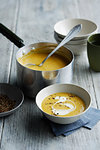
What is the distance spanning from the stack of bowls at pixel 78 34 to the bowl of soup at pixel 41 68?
0.58 feet

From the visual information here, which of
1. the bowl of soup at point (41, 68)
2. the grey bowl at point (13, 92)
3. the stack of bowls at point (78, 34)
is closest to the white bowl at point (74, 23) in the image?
the stack of bowls at point (78, 34)

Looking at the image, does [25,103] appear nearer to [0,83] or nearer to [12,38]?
[0,83]

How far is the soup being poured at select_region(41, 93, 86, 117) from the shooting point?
1.31 meters

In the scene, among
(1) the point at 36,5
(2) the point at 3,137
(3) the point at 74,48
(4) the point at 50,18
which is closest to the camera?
(2) the point at 3,137

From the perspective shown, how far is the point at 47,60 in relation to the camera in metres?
1.61

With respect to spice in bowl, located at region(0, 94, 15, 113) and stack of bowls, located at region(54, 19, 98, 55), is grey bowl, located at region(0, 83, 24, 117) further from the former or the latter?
stack of bowls, located at region(54, 19, 98, 55)

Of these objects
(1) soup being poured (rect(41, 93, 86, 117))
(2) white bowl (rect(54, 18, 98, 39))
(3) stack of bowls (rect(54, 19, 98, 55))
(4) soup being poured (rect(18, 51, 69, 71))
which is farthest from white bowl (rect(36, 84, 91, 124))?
(2) white bowl (rect(54, 18, 98, 39))

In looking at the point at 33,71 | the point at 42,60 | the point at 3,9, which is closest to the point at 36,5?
the point at 3,9

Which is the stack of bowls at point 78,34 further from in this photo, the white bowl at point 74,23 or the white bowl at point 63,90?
the white bowl at point 63,90

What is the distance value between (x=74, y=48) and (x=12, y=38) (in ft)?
1.40

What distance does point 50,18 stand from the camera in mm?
2398

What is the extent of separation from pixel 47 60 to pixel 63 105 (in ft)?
1.13

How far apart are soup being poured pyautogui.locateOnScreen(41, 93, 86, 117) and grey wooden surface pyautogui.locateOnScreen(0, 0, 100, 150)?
79mm

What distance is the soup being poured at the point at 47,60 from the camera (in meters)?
1.54
